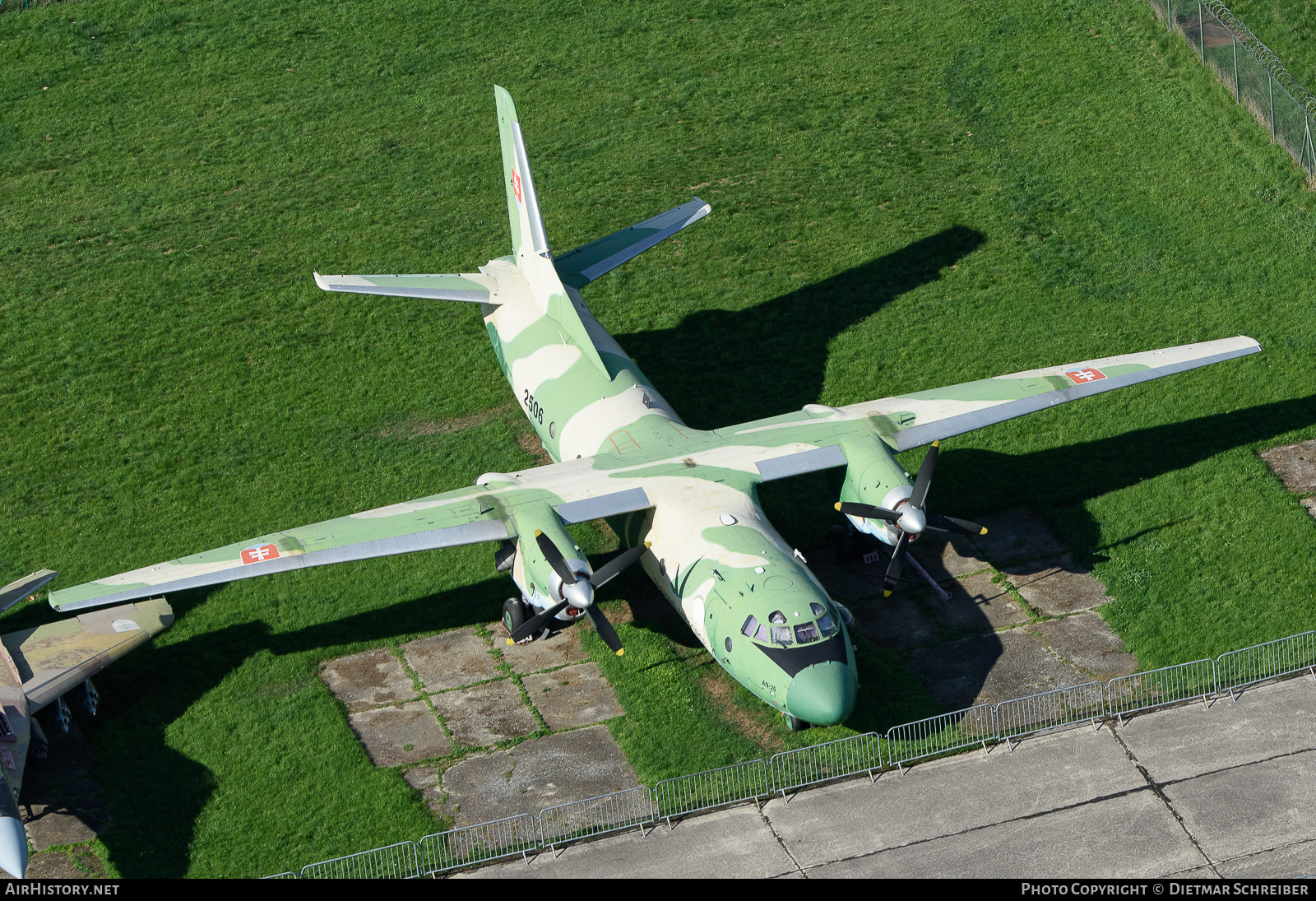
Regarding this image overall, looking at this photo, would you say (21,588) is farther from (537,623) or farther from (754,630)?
(754,630)

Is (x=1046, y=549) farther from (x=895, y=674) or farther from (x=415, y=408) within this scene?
(x=415, y=408)

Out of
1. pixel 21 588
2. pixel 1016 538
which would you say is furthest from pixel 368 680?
pixel 1016 538

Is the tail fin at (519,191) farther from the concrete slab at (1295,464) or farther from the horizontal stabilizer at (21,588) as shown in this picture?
the concrete slab at (1295,464)

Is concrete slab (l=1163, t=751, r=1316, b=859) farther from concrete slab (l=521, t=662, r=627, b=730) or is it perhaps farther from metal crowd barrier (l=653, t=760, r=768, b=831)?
concrete slab (l=521, t=662, r=627, b=730)

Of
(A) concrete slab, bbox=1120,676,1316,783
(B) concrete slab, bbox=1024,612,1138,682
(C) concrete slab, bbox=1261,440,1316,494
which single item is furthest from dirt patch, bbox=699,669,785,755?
(C) concrete slab, bbox=1261,440,1316,494

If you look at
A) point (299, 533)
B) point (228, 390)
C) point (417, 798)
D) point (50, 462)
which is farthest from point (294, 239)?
point (417, 798)

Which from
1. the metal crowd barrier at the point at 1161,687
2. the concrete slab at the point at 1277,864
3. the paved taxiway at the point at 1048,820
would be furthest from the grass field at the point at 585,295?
the concrete slab at the point at 1277,864
